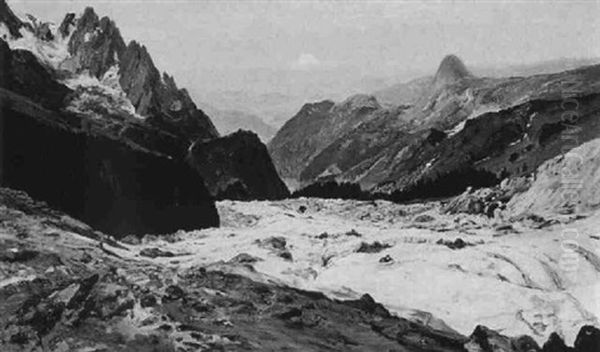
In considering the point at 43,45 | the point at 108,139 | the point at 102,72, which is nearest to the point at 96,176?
the point at 108,139

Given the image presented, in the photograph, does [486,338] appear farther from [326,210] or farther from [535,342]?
[326,210]

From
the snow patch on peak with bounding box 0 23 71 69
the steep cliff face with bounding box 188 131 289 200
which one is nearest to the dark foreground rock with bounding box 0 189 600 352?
the steep cliff face with bounding box 188 131 289 200

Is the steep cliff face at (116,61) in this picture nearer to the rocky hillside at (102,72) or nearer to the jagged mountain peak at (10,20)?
the rocky hillside at (102,72)

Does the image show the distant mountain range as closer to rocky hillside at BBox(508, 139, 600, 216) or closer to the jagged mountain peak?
the jagged mountain peak

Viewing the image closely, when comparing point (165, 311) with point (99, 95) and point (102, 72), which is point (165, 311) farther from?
point (102, 72)

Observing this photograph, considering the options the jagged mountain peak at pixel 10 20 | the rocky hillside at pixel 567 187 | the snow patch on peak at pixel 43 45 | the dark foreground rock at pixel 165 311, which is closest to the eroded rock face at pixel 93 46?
the snow patch on peak at pixel 43 45

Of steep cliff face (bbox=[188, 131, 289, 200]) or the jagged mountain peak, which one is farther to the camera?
steep cliff face (bbox=[188, 131, 289, 200])

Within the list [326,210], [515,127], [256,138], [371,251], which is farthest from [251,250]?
[515,127]
